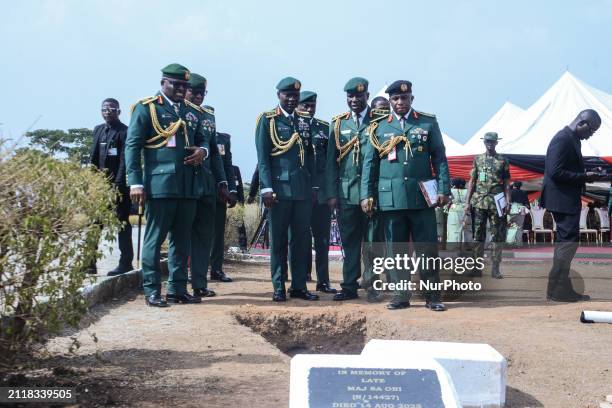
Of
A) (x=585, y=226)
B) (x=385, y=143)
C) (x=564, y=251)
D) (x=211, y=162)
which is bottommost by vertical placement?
(x=564, y=251)

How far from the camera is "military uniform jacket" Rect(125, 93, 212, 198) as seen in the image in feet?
23.1

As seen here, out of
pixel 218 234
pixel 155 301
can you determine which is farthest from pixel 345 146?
pixel 218 234

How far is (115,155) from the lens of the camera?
8.74 metres

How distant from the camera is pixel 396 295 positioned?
728cm

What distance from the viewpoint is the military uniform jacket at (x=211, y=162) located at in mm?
7477

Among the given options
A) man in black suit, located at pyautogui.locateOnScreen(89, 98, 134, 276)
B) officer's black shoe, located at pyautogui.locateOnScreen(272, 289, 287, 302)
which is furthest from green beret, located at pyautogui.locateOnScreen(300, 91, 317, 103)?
officer's black shoe, located at pyautogui.locateOnScreen(272, 289, 287, 302)

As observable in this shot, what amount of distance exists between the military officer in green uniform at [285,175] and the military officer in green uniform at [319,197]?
→ 0.33 m

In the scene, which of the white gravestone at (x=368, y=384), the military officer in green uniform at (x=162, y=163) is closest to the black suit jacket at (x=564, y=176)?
the military officer in green uniform at (x=162, y=163)

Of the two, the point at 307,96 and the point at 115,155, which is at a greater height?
the point at 307,96

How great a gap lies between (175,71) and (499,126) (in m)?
13.7

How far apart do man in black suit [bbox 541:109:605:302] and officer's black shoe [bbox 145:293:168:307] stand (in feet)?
12.4

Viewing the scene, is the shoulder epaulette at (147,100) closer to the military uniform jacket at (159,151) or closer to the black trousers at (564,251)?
the military uniform jacket at (159,151)

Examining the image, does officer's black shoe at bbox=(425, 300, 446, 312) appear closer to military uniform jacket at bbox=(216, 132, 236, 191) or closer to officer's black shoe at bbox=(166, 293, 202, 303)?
officer's black shoe at bbox=(166, 293, 202, 303)

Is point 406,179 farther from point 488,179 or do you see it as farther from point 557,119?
point 557,119
